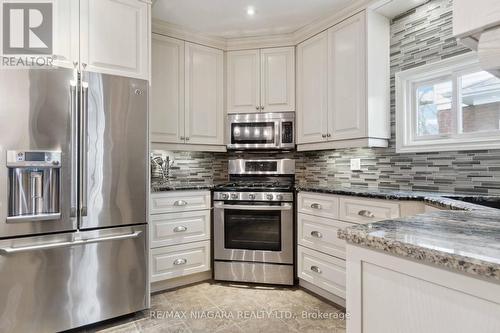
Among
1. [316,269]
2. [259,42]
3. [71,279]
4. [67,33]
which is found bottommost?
[316,269]

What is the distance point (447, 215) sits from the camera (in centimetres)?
90

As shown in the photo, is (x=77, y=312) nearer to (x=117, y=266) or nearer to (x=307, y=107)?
(x=117, y=266)

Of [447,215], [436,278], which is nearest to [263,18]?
[447,215]

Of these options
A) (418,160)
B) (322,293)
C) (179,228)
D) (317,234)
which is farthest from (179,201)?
(418,160)

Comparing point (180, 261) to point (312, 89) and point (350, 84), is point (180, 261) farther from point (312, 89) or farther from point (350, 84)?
point (350, 84)

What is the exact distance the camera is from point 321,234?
7.71 feet

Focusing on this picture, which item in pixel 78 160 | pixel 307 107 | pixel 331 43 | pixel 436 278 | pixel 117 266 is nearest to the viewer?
pixel 436 278

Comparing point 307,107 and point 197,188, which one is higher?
point 307,107

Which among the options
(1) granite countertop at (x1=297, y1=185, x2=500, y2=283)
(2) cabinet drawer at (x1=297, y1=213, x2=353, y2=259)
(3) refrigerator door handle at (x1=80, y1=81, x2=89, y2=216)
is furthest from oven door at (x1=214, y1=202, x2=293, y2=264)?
(1) granite countertop at (x1=297, y1=185, x2=500, y2=283)

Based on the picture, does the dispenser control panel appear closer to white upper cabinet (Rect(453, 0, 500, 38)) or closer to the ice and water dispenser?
the ice and water dispenser

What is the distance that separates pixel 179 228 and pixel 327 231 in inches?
51.6

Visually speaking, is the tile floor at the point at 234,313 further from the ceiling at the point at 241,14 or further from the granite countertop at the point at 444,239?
the ceiling at the point at 241,14

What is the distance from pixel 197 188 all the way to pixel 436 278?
7.43 feet

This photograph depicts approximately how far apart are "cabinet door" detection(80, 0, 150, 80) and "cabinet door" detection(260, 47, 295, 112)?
1.25 metres
